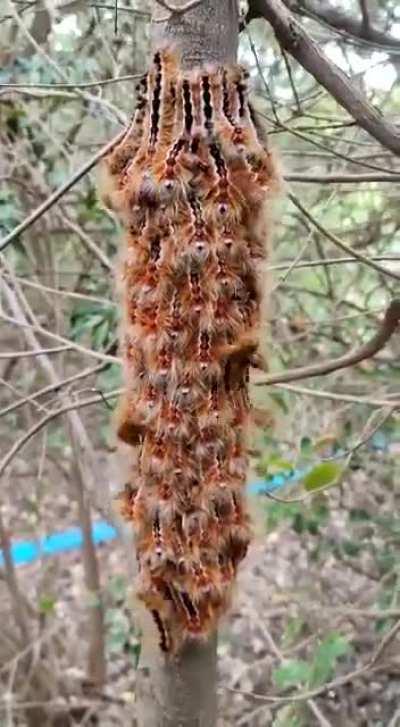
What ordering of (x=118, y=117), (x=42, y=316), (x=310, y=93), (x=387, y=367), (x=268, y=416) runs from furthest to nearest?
(x=42, y=316) → (x=387, y=367) → (x=310, y=93) → (x=118, y=117) → (x=268, y=416)

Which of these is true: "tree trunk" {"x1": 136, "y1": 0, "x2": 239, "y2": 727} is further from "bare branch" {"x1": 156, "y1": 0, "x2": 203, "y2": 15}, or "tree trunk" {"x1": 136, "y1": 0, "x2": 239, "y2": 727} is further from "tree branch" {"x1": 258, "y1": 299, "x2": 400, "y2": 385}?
"tree branch" {"x1": 258, "y1": 299, "x2": 400, "y2": 385}

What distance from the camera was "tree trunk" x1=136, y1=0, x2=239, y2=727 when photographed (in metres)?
0.95

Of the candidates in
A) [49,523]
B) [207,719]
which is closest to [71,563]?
[49,523]

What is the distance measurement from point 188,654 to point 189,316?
1.09ft

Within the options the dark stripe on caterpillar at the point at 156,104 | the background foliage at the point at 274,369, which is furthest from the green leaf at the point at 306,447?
the dark stripe on caterpillar at the point at 156,104

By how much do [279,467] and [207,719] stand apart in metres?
0.76

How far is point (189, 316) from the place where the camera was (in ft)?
3.13

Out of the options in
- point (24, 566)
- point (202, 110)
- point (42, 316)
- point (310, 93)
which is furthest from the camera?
point (24, 566)

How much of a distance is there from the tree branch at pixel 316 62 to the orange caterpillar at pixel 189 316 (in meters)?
0.09

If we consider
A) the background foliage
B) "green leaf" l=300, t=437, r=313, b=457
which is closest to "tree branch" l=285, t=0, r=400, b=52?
the background foliage

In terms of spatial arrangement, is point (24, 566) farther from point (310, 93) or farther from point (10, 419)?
point (310, 93)

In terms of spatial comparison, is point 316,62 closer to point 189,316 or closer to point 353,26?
point 189,316

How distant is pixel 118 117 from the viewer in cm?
171

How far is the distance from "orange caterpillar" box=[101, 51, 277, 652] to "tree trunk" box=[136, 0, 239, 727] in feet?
0.06
